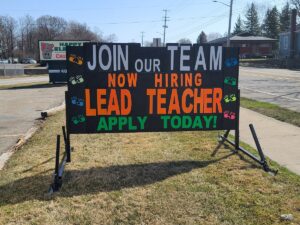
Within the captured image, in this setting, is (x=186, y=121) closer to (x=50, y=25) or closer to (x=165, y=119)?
(x=165, y=119)

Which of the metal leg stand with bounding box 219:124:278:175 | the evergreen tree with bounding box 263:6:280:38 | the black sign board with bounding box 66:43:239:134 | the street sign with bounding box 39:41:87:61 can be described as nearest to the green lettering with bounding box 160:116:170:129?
the black sign board with bounding box 66:43:239:134

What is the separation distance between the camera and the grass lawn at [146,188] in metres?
4.36

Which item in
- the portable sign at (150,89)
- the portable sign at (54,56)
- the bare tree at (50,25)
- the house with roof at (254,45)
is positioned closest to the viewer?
the portable sign at (150,89)

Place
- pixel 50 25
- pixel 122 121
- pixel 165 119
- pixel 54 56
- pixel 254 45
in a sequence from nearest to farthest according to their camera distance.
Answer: pixel 122 121 < pixel 165 119 < pixel 54 56 < pixel 254 45 < pixel 50 25

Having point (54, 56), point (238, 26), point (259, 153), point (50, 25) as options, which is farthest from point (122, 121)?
point (238, 26)

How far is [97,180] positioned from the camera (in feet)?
18.2

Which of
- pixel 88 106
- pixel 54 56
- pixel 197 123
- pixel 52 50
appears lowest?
pixel 197 123

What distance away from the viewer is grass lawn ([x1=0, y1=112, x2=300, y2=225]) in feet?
14.3

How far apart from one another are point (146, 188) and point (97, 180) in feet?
2.42

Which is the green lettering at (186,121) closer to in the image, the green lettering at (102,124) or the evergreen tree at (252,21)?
the green lettering at (102,124)

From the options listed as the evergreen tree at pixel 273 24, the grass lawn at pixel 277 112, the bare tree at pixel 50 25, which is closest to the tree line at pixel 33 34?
the bare tree at pixel 50 25

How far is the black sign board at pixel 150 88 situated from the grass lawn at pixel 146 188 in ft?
2.12

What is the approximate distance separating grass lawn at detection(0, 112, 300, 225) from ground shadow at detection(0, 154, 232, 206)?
1 cm

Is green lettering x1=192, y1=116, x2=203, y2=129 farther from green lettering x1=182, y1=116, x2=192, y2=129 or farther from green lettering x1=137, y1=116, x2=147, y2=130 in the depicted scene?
green lettering x1=137, y1=116, x2=147, y2=130
